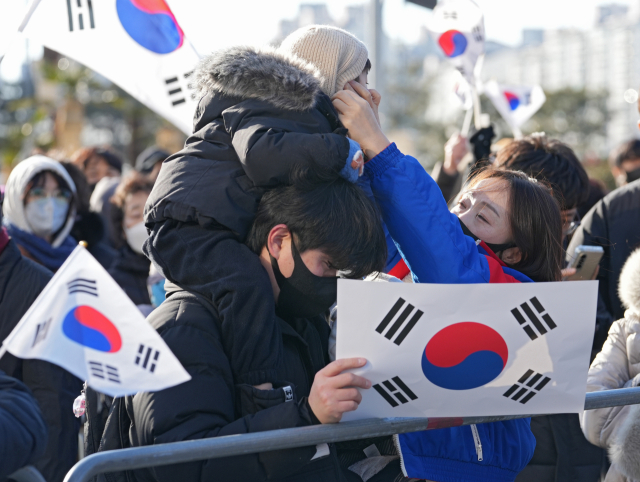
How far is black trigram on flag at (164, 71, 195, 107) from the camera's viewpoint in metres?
3.43

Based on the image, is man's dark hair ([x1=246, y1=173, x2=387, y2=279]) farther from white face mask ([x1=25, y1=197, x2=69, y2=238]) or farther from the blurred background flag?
Result: the blurred background flag

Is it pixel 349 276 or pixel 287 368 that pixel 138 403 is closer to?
pixel 287 368

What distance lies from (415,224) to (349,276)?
259mm

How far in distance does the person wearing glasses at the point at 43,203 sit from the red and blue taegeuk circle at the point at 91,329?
2.95m

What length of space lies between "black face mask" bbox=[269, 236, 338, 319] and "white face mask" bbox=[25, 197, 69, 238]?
298 centimetres

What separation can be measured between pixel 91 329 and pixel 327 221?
2.02ft

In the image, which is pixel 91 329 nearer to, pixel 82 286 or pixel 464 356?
pixel 82 286

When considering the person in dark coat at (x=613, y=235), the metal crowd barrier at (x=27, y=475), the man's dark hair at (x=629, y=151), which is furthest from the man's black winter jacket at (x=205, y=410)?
the man's dark hair at (x=629, y=151)

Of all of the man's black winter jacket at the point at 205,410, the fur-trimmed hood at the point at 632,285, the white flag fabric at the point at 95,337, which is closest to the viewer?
the white flag fabric at the point at 95,337

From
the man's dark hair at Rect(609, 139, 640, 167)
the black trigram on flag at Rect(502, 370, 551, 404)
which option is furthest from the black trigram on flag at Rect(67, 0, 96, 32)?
the man's dark hair at Rect(609, 139, 640, 167)

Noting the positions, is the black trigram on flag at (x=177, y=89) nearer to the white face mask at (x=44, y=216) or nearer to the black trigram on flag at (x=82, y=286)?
the white face mask at (x=44, y=216)

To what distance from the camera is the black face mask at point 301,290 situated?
191cm

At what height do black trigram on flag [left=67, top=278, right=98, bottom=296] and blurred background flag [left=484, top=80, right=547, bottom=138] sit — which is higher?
black trigram on flag [left=67, top=278, right=98, bottom=296]

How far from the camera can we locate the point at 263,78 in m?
1.88
